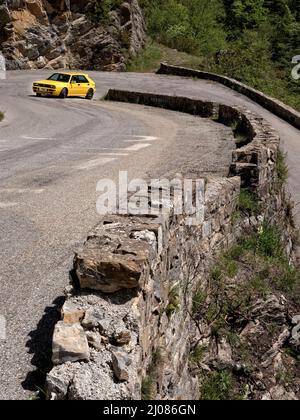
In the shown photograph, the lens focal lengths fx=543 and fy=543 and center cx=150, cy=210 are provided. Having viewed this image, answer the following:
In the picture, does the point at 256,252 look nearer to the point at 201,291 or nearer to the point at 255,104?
the point at 201,291

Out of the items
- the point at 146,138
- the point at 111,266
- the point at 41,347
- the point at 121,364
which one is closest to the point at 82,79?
the point at 146,138

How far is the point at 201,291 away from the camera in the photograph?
7.74m

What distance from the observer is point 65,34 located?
152 ft

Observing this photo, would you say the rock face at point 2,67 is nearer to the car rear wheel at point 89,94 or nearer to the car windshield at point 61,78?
the car windshield at point 61,78

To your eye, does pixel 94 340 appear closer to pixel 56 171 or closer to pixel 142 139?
pixel 56 171

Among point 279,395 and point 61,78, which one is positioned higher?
point 279,395

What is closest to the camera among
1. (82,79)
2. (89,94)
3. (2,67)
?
(82,79)

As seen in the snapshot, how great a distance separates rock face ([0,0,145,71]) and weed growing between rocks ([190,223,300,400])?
40.1 meters

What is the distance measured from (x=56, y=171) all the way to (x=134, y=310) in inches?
307

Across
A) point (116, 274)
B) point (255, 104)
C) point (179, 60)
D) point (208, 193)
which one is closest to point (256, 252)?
point (208, 193)

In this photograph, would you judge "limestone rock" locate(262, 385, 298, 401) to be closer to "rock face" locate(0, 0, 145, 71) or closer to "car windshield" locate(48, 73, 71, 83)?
"car windshield" locate(48, 73, 71, 83)

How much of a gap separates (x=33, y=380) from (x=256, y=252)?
20.5ft
